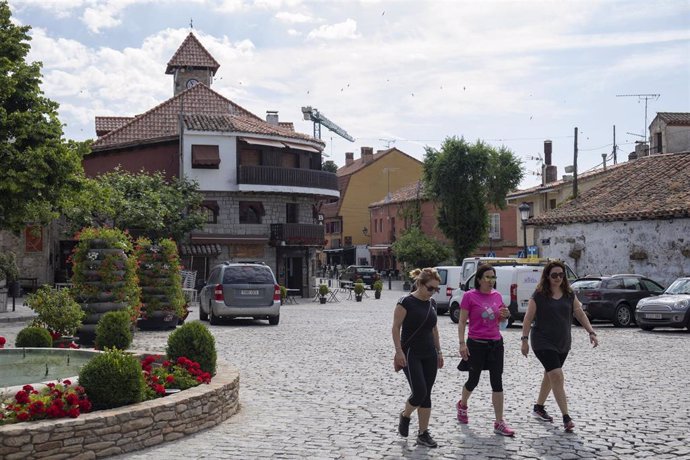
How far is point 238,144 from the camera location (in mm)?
46625

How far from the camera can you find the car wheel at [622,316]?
24.3 meters

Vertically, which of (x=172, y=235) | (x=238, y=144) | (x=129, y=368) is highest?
(x=238, y=144)

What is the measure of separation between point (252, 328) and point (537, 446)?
1561 cm

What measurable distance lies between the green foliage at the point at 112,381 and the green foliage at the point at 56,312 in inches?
306

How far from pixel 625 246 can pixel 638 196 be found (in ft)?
8.32

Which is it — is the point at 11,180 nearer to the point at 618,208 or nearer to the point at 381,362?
the point at 381,362

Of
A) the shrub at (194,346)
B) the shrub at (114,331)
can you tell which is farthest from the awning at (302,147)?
the shrub at (194,346)

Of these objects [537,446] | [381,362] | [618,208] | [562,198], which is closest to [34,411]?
[537,446]

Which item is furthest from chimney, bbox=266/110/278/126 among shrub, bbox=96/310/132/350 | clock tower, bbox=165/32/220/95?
shrub, bbox=96/310/132/350

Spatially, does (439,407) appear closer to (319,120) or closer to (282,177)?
(282,177)

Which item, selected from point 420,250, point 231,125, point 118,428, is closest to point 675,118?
point 420,250

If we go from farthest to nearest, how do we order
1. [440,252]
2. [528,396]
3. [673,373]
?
[440,252] → [673,373] → [528,396]

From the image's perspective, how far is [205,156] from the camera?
45.8 meters

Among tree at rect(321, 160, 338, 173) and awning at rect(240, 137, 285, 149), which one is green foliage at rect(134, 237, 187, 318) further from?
tree at rect(321, 160, 338, 173)
